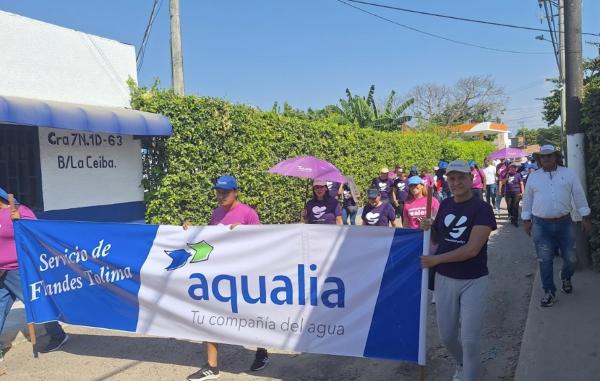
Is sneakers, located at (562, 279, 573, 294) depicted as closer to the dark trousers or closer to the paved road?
the paved road

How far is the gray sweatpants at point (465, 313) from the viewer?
370 cm

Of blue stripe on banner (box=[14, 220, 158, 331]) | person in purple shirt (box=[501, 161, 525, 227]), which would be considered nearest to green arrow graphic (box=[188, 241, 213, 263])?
blue stripe on banner (box=[14, 220, 158, 331])

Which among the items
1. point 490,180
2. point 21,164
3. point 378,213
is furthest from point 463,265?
point 490,180

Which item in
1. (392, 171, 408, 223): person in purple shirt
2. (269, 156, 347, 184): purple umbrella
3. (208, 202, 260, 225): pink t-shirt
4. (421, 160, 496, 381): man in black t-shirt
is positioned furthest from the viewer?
(392, 171, 408, 223): person in purple shirt

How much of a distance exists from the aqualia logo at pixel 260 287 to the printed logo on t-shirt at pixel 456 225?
1032 millimetres

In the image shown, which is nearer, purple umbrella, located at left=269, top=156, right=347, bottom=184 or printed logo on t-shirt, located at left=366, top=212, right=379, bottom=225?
printed logo on t-shirt, located at left=366, top=212, right=379, bottom=225

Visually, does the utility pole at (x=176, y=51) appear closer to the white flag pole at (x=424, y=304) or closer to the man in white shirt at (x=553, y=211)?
the man in white shirt at (x=553, y=211)

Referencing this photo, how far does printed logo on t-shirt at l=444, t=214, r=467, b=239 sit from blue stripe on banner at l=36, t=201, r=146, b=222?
288 inches

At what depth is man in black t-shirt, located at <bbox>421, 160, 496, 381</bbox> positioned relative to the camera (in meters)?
3.70

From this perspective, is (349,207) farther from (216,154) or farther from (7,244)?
(7,244)

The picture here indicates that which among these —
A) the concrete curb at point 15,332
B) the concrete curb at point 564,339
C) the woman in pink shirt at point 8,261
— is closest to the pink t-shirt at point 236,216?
the woman in pink shirt at point 8,261

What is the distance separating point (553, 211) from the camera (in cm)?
575

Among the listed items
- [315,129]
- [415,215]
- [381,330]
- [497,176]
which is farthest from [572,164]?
[497,176]

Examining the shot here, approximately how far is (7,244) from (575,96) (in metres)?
7.40
